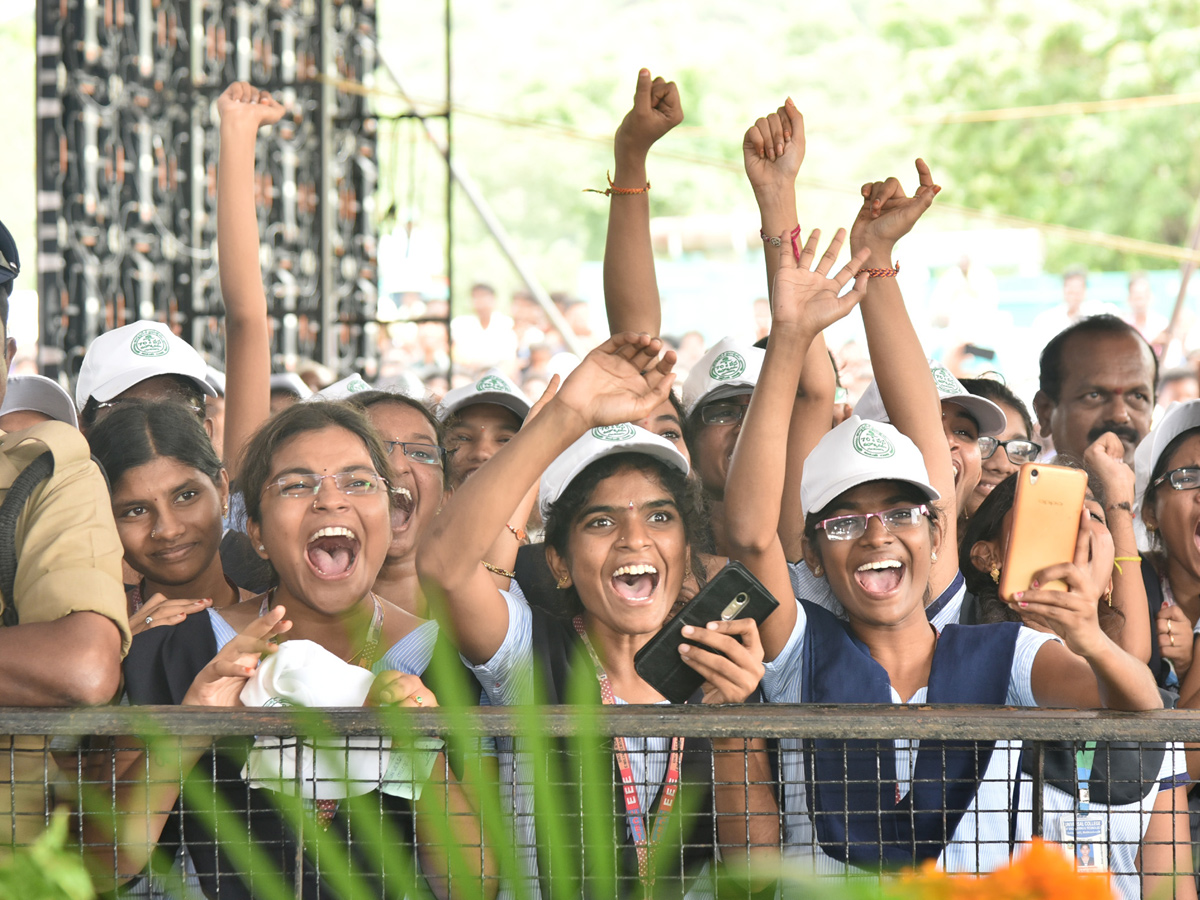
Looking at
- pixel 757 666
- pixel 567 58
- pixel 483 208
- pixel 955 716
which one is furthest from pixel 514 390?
pixel 567 58

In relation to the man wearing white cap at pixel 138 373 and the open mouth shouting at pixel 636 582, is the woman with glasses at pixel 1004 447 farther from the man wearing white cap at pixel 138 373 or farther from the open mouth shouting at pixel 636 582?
the man wearing white cap at pixel 138 373

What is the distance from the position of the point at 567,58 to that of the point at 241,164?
30.3 meters

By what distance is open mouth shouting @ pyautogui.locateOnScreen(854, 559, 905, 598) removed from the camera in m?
2.52

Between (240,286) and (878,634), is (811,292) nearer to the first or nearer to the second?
(878,634)

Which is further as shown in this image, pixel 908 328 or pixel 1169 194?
pixel 1169 194

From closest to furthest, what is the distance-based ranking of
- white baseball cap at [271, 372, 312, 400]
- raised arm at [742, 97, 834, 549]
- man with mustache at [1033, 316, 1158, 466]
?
raised arm at [742, 97, 834, 549] < man with mustache at [1033, 316, 1158, 466] < white baseball cap at [271, 372, 312, 400]

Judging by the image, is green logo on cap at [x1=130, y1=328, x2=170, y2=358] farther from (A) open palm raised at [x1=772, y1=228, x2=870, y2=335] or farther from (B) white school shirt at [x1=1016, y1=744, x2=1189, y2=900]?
(B) white school shirt at [x1=1016, y1=744, x2=1189, y2=900]

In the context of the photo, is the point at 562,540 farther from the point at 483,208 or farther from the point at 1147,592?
the point at 483,208

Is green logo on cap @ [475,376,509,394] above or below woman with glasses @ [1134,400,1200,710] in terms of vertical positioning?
above

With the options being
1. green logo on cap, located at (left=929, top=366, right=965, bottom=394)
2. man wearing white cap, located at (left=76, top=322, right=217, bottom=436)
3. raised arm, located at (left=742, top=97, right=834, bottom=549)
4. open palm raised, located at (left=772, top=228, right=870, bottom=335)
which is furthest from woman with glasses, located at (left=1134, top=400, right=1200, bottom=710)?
man wearing white cap, located at (left=76, top=322, right=217, bottom=436)

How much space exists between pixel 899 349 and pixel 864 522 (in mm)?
496

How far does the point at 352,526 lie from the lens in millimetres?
2500

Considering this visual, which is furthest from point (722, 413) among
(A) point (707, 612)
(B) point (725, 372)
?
(A) point (707, 612)

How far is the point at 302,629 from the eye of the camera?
2.56 m
